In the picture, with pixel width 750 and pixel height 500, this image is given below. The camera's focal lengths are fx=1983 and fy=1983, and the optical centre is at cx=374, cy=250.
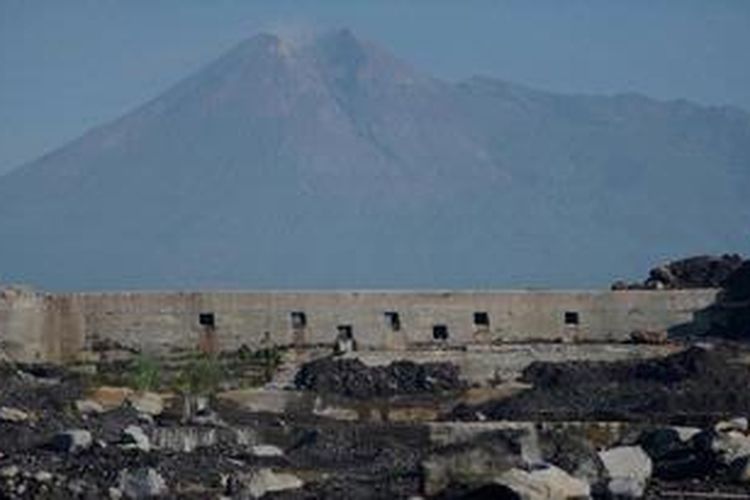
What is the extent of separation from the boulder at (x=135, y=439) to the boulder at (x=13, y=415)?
7.08ft

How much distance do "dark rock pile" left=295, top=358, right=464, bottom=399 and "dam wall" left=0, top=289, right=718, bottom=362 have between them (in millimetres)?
1673

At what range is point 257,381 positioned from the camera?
4062 centimetres

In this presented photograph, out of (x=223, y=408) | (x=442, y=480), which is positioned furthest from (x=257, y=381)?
(x=442, y=480)

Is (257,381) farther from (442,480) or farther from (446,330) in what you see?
(442,480)

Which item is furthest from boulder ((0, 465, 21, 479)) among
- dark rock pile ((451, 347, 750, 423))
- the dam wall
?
the dam wall

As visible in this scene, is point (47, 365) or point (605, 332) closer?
point (47, 365)

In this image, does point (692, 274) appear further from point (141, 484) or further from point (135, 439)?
point (141, 484)

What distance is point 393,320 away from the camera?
43.8 metres

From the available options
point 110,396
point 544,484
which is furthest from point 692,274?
point 544,484

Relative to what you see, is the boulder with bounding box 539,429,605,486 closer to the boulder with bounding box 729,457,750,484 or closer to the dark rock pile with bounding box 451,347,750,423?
the boulder with bounding box 729,457,750,484

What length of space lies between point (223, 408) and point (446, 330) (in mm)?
7591

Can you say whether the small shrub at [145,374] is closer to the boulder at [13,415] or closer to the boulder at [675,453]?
the boulder at [13,415]

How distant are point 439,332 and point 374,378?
395 centimetres

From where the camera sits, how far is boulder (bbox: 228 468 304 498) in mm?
27391
